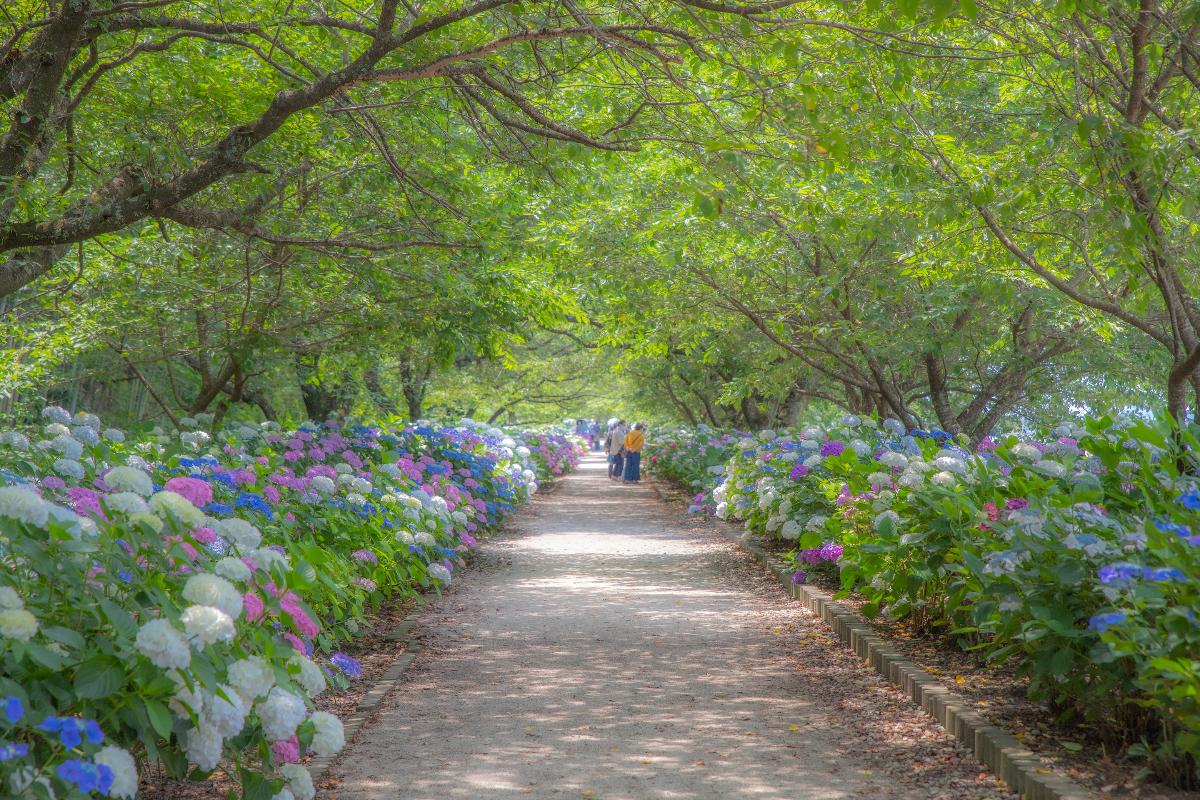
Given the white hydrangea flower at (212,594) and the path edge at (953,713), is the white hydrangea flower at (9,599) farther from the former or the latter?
the path edge at (953,713)

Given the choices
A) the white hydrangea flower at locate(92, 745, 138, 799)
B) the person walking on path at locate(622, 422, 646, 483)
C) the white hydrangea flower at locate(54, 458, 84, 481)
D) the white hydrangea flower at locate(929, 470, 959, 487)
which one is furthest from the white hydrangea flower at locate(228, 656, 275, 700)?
the person walking on path at locate(622, 422, 646, 483)

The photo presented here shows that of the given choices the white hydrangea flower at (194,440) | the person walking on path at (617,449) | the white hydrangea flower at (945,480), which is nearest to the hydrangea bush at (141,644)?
the white hydrangea flower at (194,440)

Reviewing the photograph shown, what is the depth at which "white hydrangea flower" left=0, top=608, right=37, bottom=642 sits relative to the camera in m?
2.61

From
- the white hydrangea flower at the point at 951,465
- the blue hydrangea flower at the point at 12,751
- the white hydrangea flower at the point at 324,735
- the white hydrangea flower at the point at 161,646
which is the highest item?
the white hydrangea flower at the point at 951,465

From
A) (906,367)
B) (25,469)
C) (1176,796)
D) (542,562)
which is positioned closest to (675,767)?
(1176,796)

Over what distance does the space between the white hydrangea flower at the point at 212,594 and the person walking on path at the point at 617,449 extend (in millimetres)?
27119

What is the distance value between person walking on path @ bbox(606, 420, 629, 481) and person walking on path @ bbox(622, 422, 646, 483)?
0.93 ft

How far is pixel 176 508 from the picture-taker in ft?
11.1

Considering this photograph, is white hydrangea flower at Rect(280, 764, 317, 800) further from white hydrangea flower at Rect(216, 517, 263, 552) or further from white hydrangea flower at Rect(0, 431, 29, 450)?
white hydrangea flower at Rect(0, 431, 29, 450)

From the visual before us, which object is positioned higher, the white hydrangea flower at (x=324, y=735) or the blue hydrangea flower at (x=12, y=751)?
the blue hydrangea flower at (x=12, y=751)

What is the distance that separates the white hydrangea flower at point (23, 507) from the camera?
2.90 m

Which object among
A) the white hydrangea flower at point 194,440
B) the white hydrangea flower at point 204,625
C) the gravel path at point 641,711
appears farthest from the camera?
the white hydrangea flower at point 194,440

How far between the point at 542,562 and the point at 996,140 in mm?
6738

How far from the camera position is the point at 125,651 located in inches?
111
